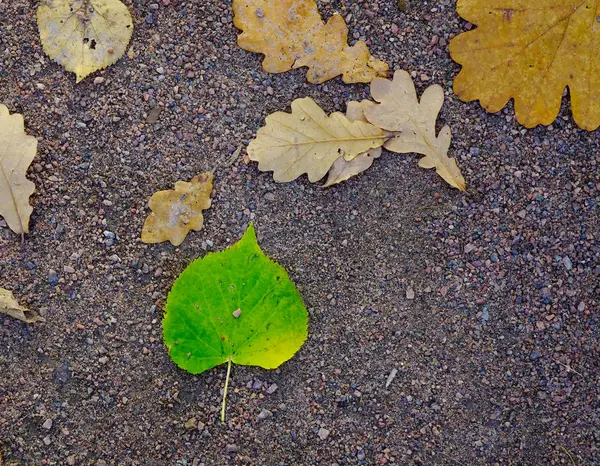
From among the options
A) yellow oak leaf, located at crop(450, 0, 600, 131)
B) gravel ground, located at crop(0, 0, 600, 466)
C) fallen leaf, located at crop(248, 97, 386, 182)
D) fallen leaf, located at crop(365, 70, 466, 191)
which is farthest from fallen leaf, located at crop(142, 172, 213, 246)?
yellow oak leaf, located at crop(450, 0, 600, 131)

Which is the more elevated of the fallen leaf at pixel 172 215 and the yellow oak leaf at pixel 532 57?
the yellow oak leaf at pixel 532 57

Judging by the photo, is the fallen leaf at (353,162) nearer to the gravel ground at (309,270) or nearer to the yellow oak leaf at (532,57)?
the gravel ground at (309,270)

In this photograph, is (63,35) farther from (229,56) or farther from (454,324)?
(454,324)

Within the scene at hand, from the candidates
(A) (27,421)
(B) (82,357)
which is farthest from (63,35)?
(A) (27,421)

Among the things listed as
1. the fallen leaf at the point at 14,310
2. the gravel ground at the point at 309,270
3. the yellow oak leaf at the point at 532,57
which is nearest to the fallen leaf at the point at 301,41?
the gravel ground at the point at 309,270

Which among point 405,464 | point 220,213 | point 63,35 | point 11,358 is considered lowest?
point 405,464

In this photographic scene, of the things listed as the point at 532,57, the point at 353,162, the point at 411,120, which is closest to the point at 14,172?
the point at 353,162

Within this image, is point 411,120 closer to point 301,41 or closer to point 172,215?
point 301,41
